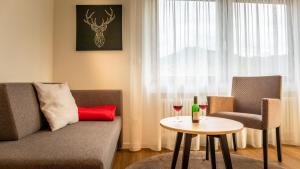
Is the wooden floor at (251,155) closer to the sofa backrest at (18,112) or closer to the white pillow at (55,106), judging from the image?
the white pillow at (55,106)

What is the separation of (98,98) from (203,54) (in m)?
A: 1.54

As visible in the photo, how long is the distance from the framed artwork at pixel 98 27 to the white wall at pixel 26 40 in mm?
396

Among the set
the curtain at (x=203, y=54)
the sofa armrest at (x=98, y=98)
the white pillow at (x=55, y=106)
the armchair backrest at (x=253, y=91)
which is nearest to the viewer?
the white pillow at (x=55, y=106)

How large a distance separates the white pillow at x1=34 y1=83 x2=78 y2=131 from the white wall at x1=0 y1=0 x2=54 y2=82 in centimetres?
31

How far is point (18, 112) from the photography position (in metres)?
1.48

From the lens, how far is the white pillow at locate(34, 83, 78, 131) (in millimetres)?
1736

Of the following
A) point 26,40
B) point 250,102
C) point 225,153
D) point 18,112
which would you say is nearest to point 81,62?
point 26,40

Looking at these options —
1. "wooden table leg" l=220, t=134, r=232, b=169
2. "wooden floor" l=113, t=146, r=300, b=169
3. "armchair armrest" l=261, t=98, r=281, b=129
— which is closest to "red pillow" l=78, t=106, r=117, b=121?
"wooden floor" l=113, t=146, r=300, b=169

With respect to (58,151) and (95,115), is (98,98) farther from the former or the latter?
(58,151)

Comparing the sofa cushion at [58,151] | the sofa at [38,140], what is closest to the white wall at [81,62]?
the sofa at [38,140]

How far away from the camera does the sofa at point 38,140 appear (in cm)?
108

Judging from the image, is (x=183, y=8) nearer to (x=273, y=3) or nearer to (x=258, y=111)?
(x=273, y=3)

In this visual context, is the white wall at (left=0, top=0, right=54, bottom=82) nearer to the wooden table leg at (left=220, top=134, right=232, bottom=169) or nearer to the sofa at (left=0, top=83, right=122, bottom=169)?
the sofa at (left=0, top=83, right=122, bottom=169)

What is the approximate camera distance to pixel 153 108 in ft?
8.77
